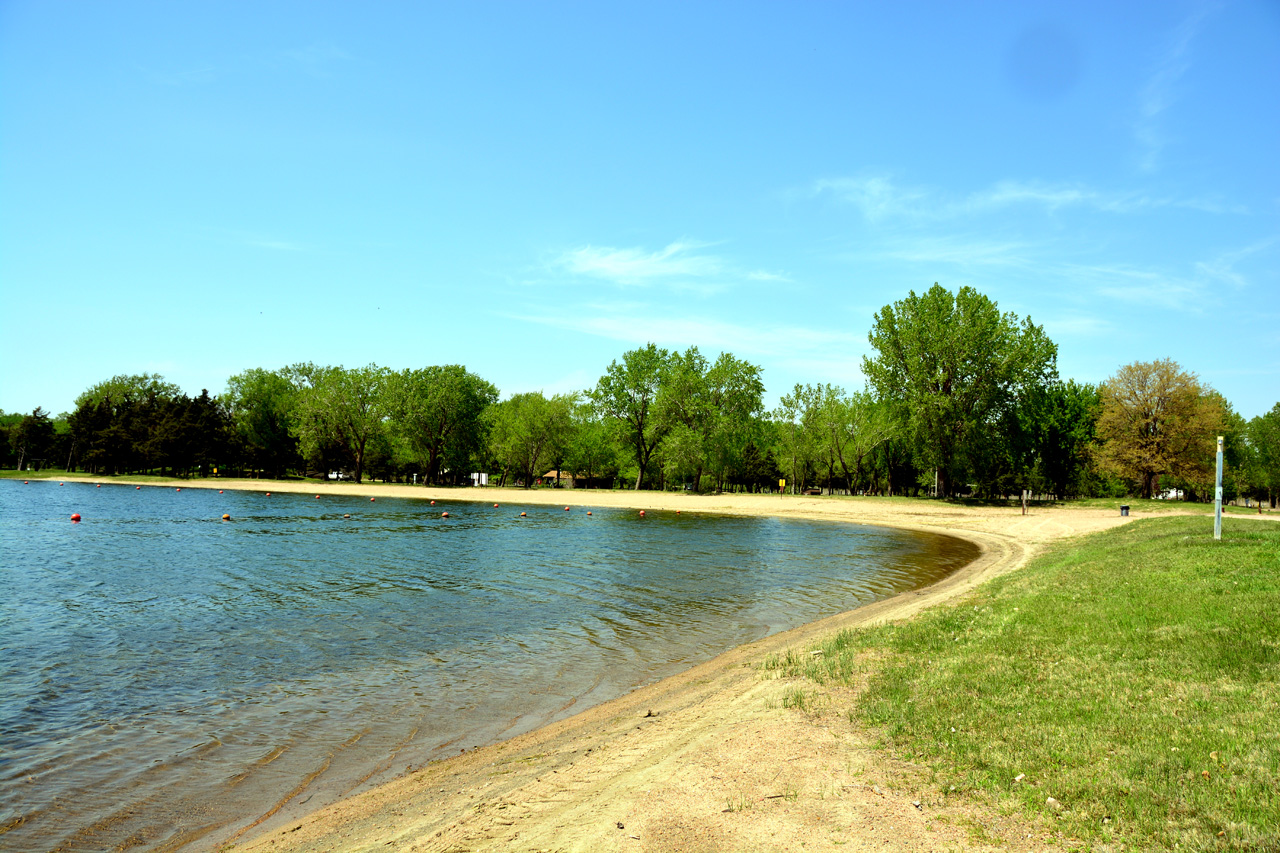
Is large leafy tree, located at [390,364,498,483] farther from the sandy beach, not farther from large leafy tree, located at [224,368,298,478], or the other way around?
the sandy beach

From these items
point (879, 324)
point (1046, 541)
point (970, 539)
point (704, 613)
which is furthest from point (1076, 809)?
point (879, 324)

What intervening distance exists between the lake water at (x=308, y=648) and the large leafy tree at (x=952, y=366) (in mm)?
30409

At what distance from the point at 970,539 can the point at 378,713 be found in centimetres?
3825

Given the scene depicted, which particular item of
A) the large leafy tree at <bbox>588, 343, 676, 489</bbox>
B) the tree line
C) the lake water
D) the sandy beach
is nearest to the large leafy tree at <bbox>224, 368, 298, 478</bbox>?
the tree line

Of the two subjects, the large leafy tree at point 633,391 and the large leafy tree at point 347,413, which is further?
the large leafy tree at point 347,413

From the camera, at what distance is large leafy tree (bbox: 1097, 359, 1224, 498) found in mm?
54688

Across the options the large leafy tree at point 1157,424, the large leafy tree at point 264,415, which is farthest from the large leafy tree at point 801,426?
the large leafy tree at point 264,415

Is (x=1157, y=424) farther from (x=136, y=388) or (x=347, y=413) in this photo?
(x=136, y=388)

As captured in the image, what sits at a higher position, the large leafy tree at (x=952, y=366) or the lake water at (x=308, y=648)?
the large leafy tree at (x=952, y=366)

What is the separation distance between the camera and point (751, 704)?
29.9 feet

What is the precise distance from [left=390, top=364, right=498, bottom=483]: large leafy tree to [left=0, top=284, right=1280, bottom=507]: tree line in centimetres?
29

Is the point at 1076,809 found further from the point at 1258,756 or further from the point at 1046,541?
the point at 1046,541

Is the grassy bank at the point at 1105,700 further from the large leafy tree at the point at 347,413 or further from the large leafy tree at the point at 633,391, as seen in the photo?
the large leafy tree at the point at 347,413

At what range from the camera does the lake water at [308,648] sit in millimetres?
8102
